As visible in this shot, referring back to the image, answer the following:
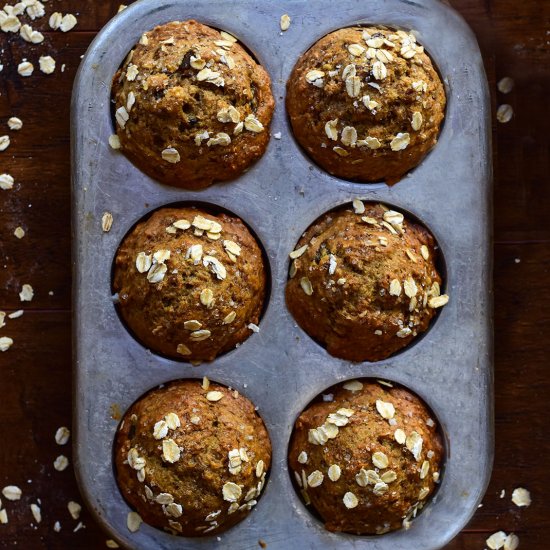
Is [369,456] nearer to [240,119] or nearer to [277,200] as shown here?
[277,200]

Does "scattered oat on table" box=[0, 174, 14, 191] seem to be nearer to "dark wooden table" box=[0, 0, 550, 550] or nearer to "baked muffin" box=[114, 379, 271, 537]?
"dark wooden table" box=[0, 0, 550, 550]

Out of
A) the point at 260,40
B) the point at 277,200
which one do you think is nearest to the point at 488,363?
the point at 277,200

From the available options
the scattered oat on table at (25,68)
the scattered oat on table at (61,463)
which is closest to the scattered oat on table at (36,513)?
the scattered oat on table at (61,463)

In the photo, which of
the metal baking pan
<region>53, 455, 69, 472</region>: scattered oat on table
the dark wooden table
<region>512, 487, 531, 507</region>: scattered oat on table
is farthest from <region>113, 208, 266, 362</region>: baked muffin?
<region>512, 487, 531, 507</region>: scattered oat on table

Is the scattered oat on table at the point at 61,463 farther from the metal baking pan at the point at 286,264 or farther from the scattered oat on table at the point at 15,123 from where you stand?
the scattered oat on table at the point at 15,123

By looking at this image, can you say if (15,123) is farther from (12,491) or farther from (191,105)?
Answer: (12,491)

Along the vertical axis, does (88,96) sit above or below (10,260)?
above
